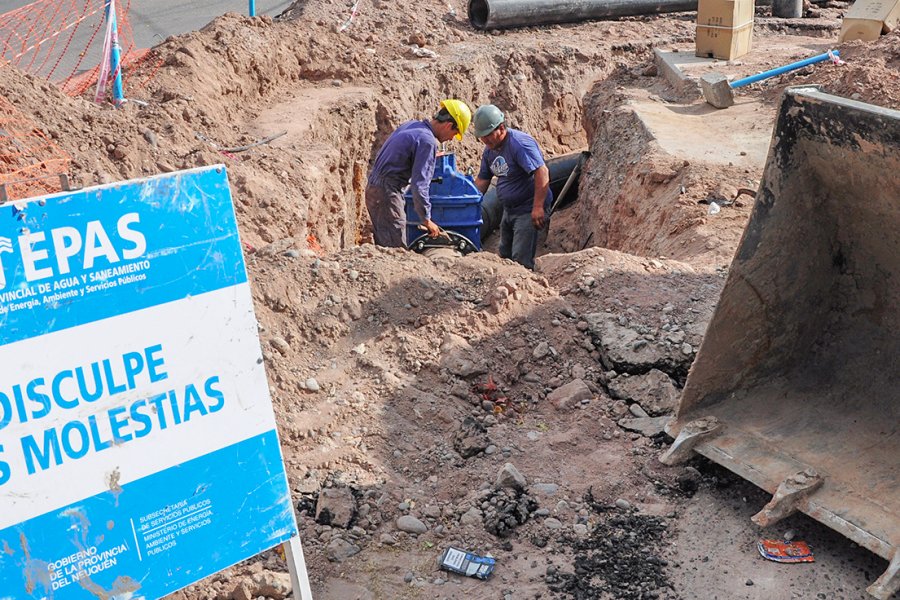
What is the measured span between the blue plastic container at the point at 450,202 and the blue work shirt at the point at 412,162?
658 millimetres

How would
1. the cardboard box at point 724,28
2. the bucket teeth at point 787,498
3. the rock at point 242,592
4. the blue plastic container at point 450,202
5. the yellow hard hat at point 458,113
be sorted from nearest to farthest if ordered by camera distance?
the rock at point 242,592
the bucket teeth at point 787,498
the yellow hard hat at point 458,113
the blue plastic container at point 450,202
the cardboard box at point 724,28

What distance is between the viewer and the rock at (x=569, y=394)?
570cm

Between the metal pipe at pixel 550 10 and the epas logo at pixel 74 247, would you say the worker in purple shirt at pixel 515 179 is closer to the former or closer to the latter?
the epas logo at pixel 74 247

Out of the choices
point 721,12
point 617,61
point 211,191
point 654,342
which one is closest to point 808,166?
point 654,342

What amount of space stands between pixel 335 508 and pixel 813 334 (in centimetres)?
277

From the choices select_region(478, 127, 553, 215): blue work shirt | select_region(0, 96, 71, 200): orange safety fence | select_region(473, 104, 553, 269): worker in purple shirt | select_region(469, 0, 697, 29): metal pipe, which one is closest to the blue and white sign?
select_region(0, 96, 71, 200): orange safety fence

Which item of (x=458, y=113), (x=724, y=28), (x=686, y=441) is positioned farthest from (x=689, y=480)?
(x=724, y=28)

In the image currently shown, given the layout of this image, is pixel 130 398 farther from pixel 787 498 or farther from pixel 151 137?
pixel 151 137

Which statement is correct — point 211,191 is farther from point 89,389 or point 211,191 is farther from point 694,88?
point 694,88

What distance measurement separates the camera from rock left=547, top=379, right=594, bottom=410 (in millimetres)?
5703

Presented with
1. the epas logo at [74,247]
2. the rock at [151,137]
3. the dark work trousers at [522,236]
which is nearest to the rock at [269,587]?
the epas logo at [74,247]

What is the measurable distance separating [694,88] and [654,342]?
6985mm

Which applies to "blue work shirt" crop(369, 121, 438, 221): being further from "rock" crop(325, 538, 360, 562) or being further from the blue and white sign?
the blue and white sign

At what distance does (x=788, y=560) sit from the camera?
4281 millimetres
